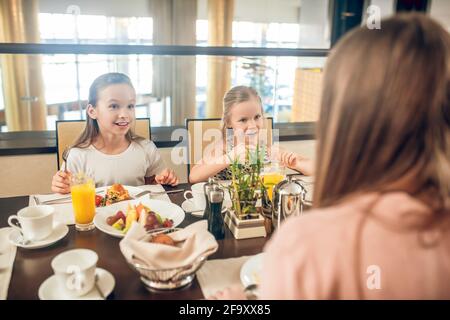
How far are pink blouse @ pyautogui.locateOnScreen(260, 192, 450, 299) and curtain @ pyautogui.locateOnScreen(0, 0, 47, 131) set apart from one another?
19.3 ft

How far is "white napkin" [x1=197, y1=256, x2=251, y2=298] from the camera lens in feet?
3.20

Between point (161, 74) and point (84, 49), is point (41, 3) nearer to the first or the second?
point (161, 74)

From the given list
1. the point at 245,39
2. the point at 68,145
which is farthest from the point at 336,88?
the point at 245,39

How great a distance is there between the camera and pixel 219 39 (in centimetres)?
683

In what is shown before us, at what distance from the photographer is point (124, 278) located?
100 centimetres

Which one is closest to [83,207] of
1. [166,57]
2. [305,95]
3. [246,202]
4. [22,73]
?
[246,202]

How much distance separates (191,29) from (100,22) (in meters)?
1.38

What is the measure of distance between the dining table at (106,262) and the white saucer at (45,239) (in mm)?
14

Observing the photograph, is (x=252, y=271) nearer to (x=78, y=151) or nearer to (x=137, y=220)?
(x=137, y=220)

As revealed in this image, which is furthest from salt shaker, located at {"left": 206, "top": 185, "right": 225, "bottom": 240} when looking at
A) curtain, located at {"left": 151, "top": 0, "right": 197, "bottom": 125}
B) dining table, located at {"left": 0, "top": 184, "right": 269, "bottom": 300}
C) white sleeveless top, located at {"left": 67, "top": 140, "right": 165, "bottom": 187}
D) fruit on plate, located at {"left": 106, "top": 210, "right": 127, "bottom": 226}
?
curtain, located at {"left": 151, "top": 0, "right": 197, "bottom": 125}

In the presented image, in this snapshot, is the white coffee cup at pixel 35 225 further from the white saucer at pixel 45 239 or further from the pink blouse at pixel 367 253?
the pink blouse at pixel 367 253

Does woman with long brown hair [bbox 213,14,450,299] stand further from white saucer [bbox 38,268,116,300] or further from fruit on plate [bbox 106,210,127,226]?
fruit on plate [bbox 106,210,127,226]

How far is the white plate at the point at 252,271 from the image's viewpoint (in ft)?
3.21

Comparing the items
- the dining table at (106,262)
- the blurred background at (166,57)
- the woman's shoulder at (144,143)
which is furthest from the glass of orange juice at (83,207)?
the blurred background at (166,57)
